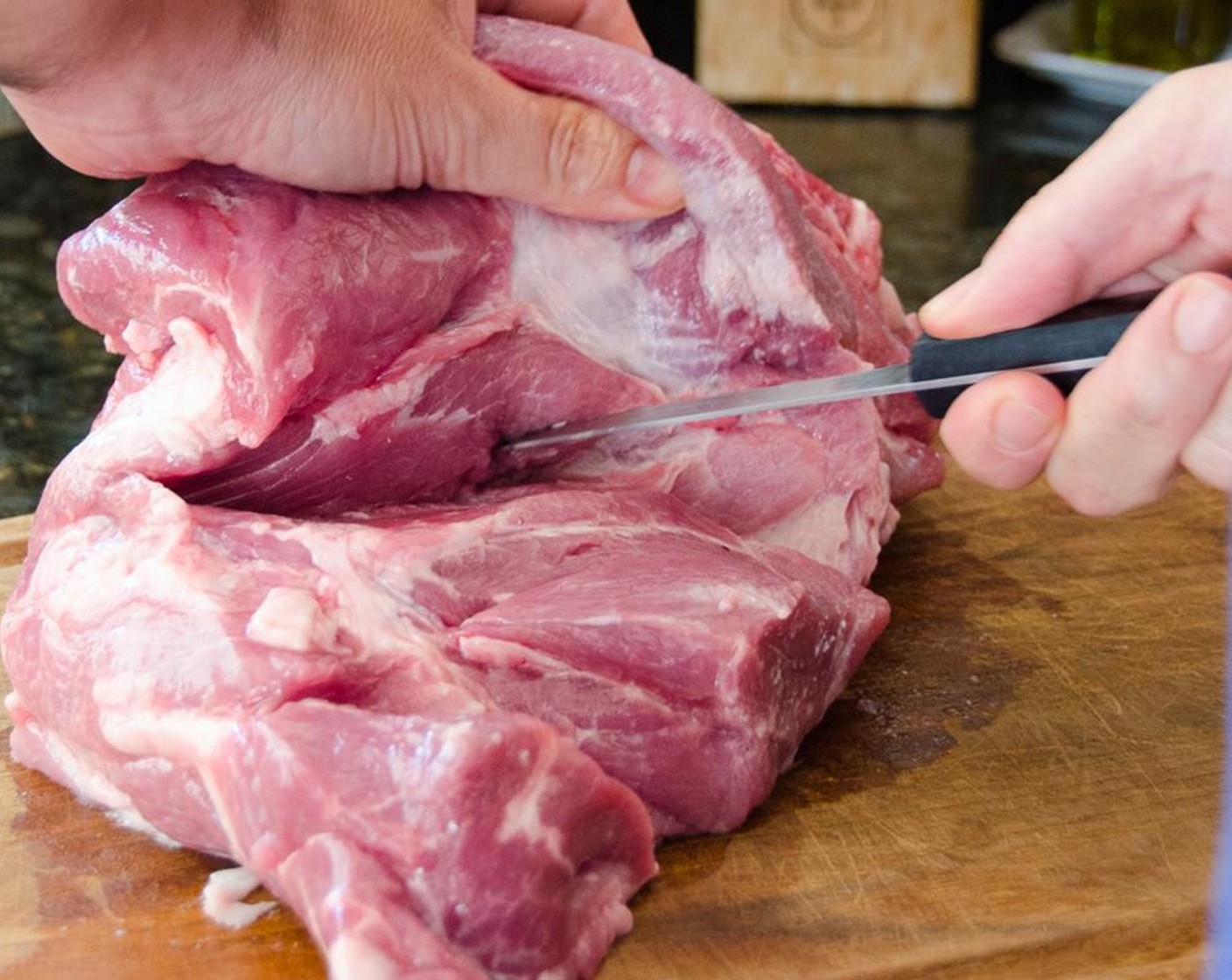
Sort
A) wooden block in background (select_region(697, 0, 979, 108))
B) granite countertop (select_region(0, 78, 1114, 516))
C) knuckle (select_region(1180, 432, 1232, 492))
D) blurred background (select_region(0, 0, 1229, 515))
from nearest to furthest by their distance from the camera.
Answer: knuckle (select_region(1180, 432, 1232, 492)) < granite countertop (select_region(0, 78, 1114, 516)) < blurred background (select_region(0, 0, 1229, 515)) < wooden block in background (select_region(697, 0, 979, 108))

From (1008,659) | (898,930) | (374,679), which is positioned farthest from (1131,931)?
(374,679)

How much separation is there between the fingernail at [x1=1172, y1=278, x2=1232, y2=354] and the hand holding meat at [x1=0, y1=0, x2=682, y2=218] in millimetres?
726

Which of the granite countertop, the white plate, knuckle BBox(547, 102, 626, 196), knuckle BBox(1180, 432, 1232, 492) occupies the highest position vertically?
knuckle BBox(547, 102, 626, 196)

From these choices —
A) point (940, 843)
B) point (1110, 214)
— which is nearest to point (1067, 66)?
point (1110, 214)

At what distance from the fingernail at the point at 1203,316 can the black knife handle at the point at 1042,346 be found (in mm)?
98

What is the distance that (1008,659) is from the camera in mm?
2059

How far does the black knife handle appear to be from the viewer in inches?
63.4

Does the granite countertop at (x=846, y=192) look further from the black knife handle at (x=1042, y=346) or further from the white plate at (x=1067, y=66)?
the black knife handle at (x=1042, y=346)

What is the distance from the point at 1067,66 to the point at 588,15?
2.60 metres

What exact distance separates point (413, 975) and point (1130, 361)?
0.93 m

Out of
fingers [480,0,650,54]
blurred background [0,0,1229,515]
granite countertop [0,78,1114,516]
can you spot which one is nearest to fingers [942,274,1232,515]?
fingers [480,0,650,54]

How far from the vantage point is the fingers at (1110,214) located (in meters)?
1.71

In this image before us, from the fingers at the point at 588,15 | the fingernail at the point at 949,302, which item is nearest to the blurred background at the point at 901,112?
the fingers at the point at 588,15

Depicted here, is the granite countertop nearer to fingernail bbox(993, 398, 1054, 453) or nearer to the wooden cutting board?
the wooden cutting board
